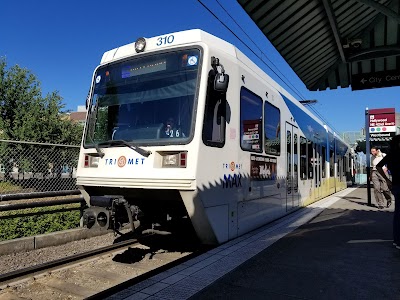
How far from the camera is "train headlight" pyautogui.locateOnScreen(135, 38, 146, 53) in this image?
18.0 feet

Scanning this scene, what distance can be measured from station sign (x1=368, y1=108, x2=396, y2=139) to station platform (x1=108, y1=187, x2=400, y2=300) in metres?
16.9

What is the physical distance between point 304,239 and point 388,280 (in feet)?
6.94

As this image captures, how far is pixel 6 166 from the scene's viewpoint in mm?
7301

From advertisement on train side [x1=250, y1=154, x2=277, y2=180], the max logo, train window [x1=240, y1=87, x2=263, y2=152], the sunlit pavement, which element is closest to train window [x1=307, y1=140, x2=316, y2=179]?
advertisement on train side [x1=250, y1=154, x2=277, y2=180]

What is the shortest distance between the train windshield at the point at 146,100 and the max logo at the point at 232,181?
3.24 feet

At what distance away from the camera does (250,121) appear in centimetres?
612

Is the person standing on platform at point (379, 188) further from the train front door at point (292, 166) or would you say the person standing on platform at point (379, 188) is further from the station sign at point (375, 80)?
the train front door at point (292, 166)

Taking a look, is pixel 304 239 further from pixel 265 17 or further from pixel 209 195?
pixel 265 17

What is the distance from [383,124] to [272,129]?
17868 millimetres

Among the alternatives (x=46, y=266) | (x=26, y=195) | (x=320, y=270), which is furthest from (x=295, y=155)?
(x=46, y=266)

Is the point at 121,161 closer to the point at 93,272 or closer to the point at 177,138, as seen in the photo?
the point at 177,138

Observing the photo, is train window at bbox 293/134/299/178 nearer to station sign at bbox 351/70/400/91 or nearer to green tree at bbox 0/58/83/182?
station sign at bbox 351/70/400/91

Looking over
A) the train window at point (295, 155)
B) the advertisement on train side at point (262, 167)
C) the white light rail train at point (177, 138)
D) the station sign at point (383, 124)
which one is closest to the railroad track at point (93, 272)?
the white light rail train at point (177, 138)

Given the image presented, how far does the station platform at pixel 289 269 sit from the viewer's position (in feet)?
11.6
